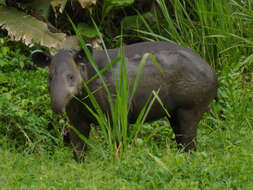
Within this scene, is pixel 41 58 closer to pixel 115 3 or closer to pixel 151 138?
pixel 151 138

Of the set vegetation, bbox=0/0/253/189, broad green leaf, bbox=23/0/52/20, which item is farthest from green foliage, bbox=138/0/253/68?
broad green leaf, bbox=23/0/52/20

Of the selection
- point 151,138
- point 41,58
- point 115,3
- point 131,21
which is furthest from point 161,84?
point 131,21

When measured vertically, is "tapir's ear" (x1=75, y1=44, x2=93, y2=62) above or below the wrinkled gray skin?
above

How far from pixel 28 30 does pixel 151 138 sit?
2.70m

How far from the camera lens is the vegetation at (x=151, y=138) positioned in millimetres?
4219

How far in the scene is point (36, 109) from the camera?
6.68 meters

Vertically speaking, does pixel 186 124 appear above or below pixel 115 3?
below

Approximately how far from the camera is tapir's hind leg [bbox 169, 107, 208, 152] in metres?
5.66

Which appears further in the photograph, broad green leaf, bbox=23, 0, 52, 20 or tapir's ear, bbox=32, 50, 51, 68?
broad green leaf, bbox=23, 0, 52, 20

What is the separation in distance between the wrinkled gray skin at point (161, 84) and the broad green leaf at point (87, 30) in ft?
8.95

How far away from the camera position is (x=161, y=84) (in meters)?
5.50

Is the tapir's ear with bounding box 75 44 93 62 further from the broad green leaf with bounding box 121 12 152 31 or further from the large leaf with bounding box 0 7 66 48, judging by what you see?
the broad green leaf with bounding box 121 12 152 31

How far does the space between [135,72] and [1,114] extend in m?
1.96

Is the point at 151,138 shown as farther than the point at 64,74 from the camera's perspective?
Yes
